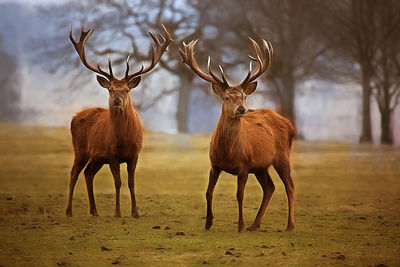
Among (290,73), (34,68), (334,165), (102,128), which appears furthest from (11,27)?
(102,128)

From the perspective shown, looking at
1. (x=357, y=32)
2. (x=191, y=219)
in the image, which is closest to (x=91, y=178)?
(x=191, y=219)

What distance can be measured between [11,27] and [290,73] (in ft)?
103

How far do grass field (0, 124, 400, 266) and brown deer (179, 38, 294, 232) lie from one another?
63 cm

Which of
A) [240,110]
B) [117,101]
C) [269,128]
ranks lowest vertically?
[269,128]

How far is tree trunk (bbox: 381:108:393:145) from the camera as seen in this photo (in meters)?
27.5

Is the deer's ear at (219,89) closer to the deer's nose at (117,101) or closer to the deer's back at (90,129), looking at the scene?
the deer's nose at (117,101)

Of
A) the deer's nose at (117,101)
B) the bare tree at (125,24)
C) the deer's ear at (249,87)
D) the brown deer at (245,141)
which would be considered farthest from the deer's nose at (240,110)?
the bare tree at (125,24)

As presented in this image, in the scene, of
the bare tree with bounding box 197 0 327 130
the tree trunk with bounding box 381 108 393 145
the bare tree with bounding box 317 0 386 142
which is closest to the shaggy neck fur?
the bare tree with bounding box 197 0 327 130

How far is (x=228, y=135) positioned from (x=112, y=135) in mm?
2040

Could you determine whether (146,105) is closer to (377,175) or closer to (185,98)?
(185,98)

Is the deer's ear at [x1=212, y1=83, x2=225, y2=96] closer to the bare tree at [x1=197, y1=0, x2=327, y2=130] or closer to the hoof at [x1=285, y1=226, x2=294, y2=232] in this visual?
the hoof at [x1=285, y1=226, x2=294, y2=232]

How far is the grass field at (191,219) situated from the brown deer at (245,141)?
0.63 metres

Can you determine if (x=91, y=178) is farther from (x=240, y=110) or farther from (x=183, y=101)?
(x=183, y=101)

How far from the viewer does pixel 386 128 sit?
2764cm
